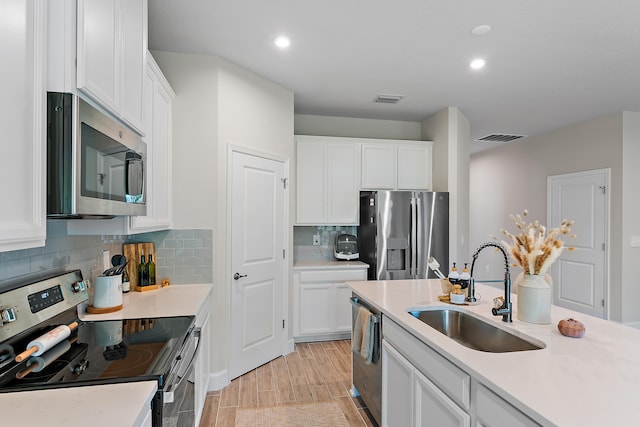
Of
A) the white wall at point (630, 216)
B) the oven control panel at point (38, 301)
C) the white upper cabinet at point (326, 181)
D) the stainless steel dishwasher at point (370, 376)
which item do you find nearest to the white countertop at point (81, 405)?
the oven control panel at point (38, 301)

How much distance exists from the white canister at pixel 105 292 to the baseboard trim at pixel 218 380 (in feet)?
4.09

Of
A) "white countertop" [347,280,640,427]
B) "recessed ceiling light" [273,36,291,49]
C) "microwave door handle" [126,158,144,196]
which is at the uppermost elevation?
"recessed ceiling light" [273,36,291,49]

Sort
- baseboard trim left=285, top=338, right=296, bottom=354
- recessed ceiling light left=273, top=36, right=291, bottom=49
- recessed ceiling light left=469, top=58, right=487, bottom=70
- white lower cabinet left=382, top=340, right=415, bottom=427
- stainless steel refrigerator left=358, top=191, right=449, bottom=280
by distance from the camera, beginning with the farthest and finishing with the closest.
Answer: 1. stainless steel refrigerator left=358, top=191, right=449, bottom=280
2. baseboard trim left=285, top=338, right=296, bottom=354
3. recessed ceiling light left=469, top=58, right=487, bottom=70
4. recessed ceiling light left=273, top=36, right=291, bottom=49
5. white lower cabinet left=382, top=340, right=415, bottom=427

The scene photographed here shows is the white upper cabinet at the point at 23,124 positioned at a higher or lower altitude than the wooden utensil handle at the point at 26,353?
higher

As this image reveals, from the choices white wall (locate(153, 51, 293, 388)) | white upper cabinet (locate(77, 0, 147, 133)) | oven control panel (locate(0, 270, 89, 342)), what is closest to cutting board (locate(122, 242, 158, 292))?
white wall (locate(153, 51, 293, 388))

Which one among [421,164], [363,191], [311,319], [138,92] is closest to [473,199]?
[421,164]

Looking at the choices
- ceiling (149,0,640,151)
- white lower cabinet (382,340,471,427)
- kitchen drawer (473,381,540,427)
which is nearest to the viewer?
kitchen drawer (473,381,540,427)

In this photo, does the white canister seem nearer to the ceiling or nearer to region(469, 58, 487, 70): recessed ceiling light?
the ceiling

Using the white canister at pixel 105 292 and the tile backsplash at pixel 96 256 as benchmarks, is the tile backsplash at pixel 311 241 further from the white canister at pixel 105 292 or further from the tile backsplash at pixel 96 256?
the white canister at pixel 105 292

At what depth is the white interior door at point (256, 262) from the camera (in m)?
3.17

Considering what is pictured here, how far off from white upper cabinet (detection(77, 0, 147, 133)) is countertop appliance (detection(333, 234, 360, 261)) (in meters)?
3.00

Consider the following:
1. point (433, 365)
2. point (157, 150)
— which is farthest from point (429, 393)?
point (157, 150)

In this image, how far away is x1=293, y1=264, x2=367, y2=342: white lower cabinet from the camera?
4.07 m

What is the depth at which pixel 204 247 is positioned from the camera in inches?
118
